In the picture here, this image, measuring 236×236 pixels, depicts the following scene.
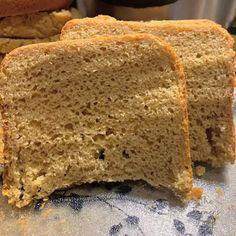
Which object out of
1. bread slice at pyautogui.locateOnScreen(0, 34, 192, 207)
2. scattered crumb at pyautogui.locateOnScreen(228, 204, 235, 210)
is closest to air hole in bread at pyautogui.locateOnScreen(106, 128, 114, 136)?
bread slice at pyautogui.locateOnScreen(0, 34, 192, 207)

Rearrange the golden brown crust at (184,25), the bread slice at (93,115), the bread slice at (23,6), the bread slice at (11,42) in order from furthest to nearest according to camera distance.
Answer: the bread slice at (11,42)
the bread slice at (23,6)
the golden brown crust at (184,25)
the bread slice at (93,115)

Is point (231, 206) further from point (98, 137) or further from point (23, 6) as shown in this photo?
point (23, 6)

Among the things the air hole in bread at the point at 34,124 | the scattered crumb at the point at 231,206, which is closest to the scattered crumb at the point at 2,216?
the air hole in bread at the point at 34,124

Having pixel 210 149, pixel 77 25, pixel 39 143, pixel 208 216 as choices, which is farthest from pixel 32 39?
pixel 208 216

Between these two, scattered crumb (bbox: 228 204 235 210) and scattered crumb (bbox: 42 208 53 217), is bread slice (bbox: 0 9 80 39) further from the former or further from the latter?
scattered crumb (bbox: 228 204 235 210)

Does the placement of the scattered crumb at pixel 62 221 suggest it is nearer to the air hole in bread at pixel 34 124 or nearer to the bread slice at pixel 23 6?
the air hole in bread at pixel 34 124

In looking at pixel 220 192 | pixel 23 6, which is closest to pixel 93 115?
pixel 220 192
